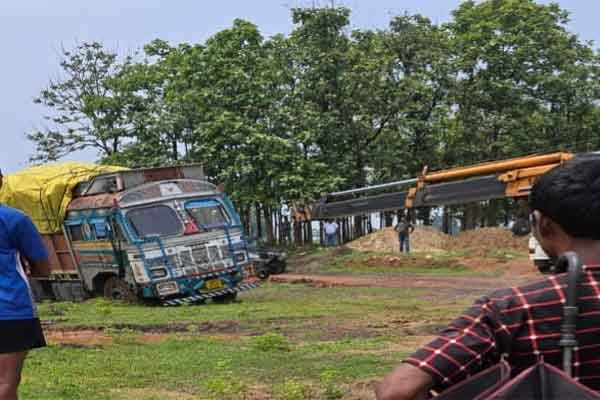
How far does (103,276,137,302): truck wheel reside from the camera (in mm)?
20734

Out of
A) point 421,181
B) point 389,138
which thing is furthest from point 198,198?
point 389,138

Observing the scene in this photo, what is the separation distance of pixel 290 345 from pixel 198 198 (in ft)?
29.8

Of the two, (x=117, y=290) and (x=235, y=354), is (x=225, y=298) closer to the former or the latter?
(x=117, y=290)

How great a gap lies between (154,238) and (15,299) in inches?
568

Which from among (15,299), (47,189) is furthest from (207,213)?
(15,299)

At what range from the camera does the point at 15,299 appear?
5527 millimetres

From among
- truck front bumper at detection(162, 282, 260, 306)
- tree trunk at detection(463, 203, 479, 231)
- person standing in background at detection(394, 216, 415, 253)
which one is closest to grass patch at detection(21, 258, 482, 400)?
truck front bumper at detection(162, 282, 260, 306)

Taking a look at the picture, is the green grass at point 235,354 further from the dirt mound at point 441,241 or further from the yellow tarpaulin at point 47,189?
the dirt mound at point 441,241

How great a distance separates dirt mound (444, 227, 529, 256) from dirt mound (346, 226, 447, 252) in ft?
1.77

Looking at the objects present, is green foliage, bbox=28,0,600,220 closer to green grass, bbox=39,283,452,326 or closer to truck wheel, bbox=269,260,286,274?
truck wheel, bbox=269,260,286,274

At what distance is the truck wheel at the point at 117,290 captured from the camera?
68.0ft

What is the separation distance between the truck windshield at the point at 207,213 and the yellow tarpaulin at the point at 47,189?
3.56 meters

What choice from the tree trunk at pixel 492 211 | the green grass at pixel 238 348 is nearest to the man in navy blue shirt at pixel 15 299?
the green grass at pixel 238 348

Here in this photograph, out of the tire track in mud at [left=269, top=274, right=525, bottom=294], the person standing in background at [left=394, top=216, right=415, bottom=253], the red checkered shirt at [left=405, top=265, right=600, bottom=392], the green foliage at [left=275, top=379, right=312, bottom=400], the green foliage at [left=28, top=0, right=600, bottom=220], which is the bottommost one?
the tire track in mud at [left=269, top=274, right=525, bottom=294]
